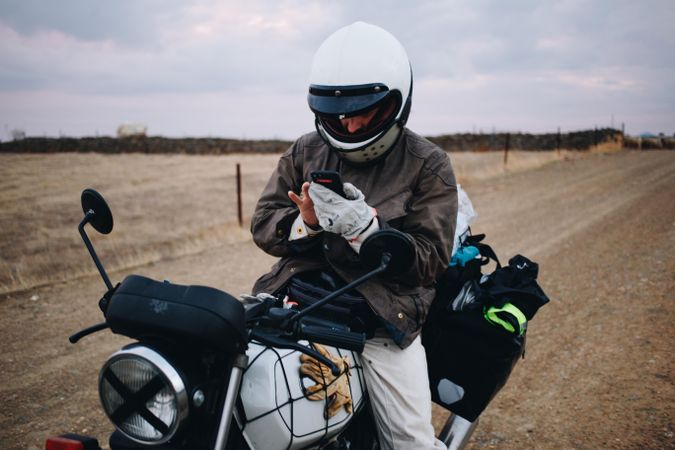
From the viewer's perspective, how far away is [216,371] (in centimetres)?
163

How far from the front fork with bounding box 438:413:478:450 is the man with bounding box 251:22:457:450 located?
0.37m

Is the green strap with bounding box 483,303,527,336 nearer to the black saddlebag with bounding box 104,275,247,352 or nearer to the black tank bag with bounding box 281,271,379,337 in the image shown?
the black tank bag with bounding box 281,271,379,337

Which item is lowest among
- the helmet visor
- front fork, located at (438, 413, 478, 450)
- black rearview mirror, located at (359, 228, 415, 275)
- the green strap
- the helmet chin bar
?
front fork, located at (438, 413, 478, 450)

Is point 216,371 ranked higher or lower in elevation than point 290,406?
higher

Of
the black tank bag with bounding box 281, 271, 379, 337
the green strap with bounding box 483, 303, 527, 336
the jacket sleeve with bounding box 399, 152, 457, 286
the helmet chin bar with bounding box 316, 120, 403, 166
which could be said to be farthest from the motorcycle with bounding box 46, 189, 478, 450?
the green strap with bounding box 483, 303, 527, 336

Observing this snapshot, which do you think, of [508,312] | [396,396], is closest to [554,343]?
[508,312]

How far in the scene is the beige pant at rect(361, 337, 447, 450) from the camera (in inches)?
89.5

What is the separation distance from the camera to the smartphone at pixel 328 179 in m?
1.85

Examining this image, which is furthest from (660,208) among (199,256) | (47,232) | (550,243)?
(47,232)

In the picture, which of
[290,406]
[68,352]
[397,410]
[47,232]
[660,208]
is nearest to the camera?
[290,406]

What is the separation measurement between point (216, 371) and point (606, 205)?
11.6 metres

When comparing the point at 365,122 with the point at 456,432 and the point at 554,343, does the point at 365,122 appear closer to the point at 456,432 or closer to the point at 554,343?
the point at 456,432

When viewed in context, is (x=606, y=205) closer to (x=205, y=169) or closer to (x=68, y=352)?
(x=68, y=352)

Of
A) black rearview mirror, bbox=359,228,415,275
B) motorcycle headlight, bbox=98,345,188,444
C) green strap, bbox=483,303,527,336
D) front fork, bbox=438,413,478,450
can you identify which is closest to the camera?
motorcycle headlight, bbox=98,345,188,444
